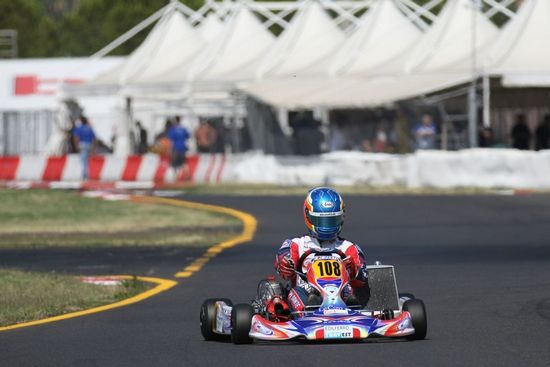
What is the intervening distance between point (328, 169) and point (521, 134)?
15.1ft

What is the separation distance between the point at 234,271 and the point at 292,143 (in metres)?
27.0

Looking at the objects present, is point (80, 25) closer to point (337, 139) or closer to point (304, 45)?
point (304, 45)

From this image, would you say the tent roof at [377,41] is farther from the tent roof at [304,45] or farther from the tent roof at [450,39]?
the tent roof at [450,39]

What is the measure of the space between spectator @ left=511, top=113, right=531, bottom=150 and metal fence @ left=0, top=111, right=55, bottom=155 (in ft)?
66.8

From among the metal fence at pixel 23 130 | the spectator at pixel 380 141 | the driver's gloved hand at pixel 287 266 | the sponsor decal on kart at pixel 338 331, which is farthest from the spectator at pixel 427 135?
the sponsor decal on kart at pixel 338 331

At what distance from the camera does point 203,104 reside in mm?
Result: 51062

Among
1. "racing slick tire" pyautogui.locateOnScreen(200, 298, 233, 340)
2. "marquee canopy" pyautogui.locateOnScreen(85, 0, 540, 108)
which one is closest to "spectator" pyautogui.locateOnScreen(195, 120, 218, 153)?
"marquee canopy" pyautogui.locateOnScreen(85, 0, 540, 108)

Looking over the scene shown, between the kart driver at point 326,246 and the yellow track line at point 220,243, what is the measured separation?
561cm

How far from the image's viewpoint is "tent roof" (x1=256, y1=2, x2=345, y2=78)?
45812 millimetres

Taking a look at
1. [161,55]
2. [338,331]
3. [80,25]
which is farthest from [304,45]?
[80,25]

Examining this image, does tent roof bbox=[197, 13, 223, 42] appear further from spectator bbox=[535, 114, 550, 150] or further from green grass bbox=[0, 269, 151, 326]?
green grass bbox=[0, 269, 151, 326]

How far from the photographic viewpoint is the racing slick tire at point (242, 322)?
34.1 feet

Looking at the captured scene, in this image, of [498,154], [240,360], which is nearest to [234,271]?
[240,360]

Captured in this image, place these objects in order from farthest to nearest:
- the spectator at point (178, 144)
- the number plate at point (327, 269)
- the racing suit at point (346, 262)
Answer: the spectator at point (178, 144)
the racing suit at point (346, 262)
the number plate at point (327, 269)
